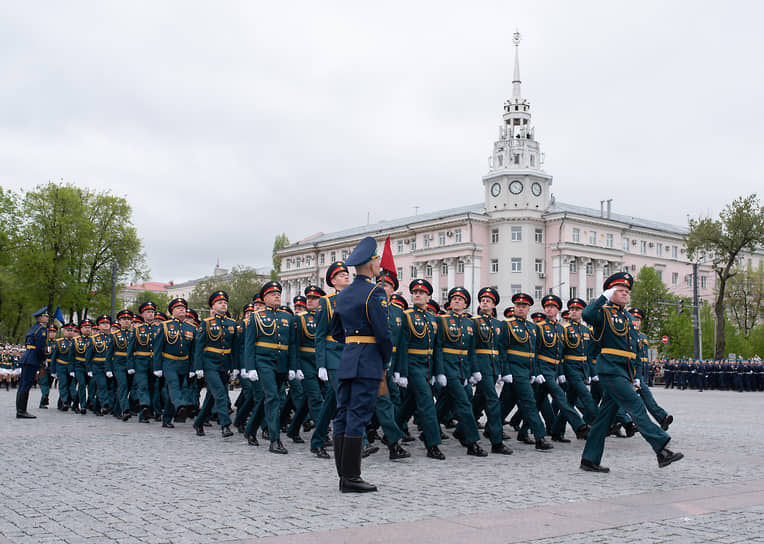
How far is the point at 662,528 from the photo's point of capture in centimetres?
547

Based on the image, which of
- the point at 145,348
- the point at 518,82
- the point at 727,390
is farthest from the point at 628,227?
the point at 145,348

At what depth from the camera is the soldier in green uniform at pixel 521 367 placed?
1030 cm

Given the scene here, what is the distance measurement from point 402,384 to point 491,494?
2.83 m

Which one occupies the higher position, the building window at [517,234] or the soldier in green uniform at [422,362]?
the building window at [517,234]

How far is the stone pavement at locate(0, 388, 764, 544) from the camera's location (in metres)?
5.25

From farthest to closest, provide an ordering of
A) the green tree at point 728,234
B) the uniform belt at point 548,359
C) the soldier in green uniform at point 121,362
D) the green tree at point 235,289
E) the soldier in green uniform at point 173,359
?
the green tree at point 235,289 < the green tree at point 728,234 < the soldier in green uniform at point 121,362 < the soldier in green uniform at point 173,359 < the uniform belt at point 548,359

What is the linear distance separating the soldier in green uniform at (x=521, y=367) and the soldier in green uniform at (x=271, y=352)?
3.00 m

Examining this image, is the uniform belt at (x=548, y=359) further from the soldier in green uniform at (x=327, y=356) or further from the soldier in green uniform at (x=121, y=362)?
the soldier in green uniform at (x=121, y=362)

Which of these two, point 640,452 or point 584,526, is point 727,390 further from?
point 584,526

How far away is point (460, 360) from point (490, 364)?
69 cm

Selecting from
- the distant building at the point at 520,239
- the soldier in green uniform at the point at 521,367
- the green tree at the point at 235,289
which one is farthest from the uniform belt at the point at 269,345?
the distant building at the point at 520,239

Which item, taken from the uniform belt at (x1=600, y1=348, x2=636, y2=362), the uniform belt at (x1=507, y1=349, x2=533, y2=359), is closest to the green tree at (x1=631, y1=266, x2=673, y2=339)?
the uniform belt at (x1=507, y1=349, x2=533, y2=359)

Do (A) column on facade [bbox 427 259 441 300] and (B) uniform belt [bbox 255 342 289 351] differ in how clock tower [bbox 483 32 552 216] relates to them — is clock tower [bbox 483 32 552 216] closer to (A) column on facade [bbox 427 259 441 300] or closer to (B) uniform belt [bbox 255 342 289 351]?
(A) column on facade [bbox 427 259 441 300]

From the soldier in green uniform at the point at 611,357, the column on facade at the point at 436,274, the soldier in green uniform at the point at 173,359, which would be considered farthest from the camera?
the column on facade at the point at 436,274
